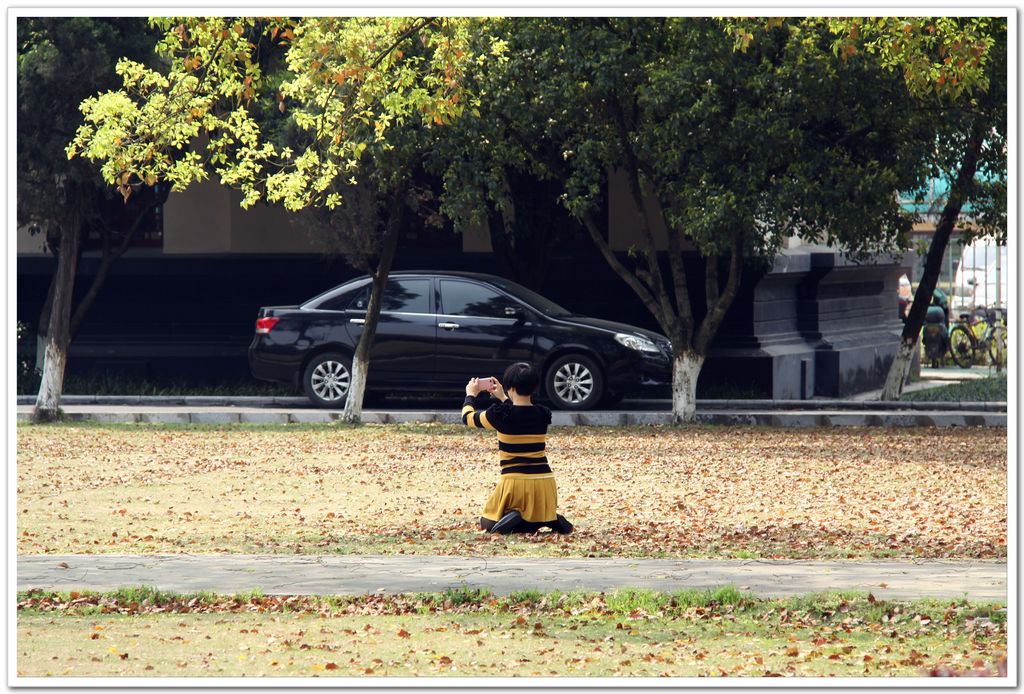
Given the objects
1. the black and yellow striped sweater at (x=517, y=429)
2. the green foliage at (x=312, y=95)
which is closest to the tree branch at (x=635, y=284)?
the green foliage at (x=312, y=95)

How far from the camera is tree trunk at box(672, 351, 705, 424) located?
61.9 feet

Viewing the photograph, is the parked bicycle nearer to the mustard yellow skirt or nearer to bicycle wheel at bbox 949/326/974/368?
bicycle wheel at bbox 949/326/974/368

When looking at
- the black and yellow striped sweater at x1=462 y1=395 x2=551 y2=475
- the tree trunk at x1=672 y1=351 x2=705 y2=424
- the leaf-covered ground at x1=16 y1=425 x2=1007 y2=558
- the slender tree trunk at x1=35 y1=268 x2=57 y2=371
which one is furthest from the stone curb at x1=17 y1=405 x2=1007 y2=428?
the black and yellow striped sweater at x1=462 y1=395 x2=551 y2=475

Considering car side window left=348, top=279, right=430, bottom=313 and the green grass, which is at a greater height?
car side window left=348, top=279, right=430, bottom=313

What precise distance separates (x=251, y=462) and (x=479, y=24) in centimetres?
572

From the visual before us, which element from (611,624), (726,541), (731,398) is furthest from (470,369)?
(611,624)

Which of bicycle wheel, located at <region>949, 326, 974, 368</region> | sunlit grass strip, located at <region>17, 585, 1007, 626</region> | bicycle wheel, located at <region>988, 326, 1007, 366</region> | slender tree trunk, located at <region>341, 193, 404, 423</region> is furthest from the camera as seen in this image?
bicycle wheel, located at <region>949, 326, 974, 368</region>

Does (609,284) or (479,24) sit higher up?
(479,24)

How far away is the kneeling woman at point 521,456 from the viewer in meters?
10.3

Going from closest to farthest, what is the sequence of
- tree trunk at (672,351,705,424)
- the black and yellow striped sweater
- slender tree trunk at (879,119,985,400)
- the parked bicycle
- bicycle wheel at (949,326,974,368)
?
the black and yellow striped sweater < tree trunk at (672,351,705,424) < slender tree trunk at (879,119,985,400) < the parked bicycle < bicycle wheel at (949,326,974,368)

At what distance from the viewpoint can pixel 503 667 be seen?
691cm

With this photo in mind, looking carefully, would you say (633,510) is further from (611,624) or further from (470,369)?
(470,369)

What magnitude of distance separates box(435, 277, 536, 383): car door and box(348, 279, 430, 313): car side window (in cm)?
22

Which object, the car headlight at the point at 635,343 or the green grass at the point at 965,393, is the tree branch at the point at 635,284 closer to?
the car headlight at the point at 635,343
